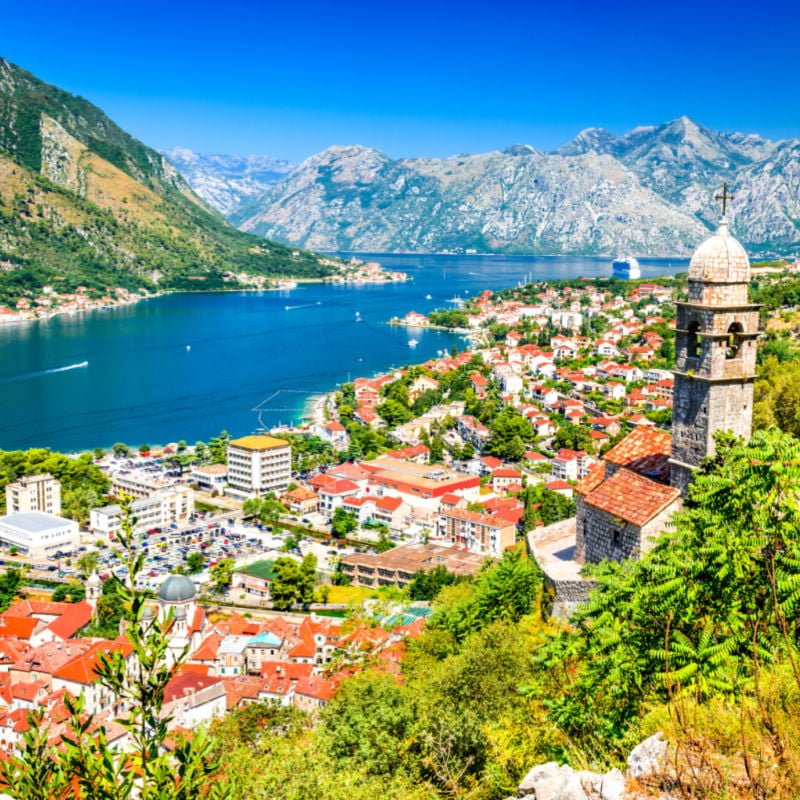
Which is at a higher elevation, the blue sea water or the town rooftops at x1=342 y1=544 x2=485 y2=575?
the blue sea water

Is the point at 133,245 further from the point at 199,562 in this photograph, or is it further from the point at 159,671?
the point at 159,671

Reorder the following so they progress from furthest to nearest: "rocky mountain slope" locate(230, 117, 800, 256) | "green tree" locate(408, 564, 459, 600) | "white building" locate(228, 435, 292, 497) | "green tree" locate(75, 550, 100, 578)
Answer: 1. "rocky mountain slope" locate(230, 117, 800, 256)
2. "white building" locate(228, 435, 292, 497)
3. "green tree" locate(75, 550, 100, 578)
4. "green tree" locate(408, 564, 459, 600)

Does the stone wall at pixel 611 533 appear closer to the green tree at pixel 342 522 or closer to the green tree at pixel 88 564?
the green tree at pixel 342 522

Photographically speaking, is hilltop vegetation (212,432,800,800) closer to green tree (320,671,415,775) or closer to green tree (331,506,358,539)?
green tree (320,671,415,775)


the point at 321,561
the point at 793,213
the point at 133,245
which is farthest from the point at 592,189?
the point at 321,561

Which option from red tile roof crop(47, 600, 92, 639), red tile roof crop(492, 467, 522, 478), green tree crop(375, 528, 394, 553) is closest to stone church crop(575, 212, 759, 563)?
red tile roof crop(47, 600, 92, 639)

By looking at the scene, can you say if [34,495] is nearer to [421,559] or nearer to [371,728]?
[421,559]
